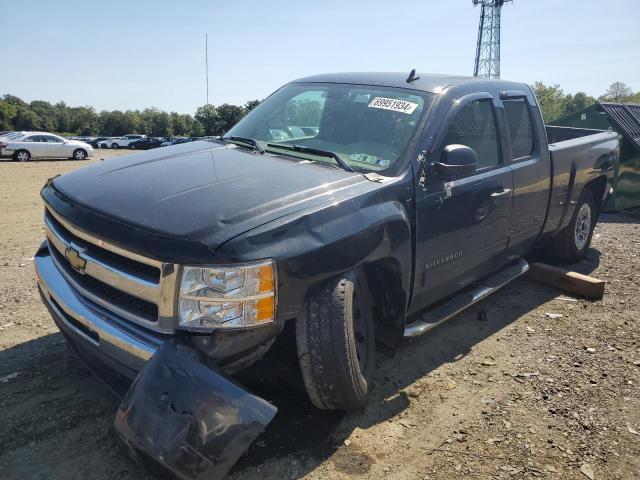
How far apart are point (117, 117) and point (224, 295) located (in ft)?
296

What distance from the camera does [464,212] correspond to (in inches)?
136

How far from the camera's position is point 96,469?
2414 mm

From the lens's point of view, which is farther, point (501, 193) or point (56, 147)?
point (56, 147)

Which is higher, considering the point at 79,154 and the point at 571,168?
the point at 571,168

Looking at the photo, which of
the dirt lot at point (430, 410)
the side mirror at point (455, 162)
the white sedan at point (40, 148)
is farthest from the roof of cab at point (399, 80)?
the white sedan at point (40, 148)

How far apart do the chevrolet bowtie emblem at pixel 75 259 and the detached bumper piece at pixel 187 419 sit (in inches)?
30.5

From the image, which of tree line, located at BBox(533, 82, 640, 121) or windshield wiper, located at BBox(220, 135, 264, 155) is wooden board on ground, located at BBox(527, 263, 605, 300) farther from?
tree line, located at BBox(533, 82, 640, 121)

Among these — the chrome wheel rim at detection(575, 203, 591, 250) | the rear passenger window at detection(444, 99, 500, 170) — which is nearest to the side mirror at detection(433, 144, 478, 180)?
the rear passenger window at detection(444, 99, 500, 170)

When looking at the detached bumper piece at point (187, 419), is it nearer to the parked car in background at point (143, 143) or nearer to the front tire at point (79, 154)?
the front tire at point (79, 154)

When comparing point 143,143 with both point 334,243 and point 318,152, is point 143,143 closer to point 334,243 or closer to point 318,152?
point 318,152

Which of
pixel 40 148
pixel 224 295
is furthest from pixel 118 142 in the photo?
pixel 224 295

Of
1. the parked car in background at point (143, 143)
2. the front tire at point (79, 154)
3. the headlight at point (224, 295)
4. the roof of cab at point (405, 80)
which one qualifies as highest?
the roof of cab at point (405, 80)

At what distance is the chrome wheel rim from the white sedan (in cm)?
2371

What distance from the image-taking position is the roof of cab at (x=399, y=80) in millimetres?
3633
